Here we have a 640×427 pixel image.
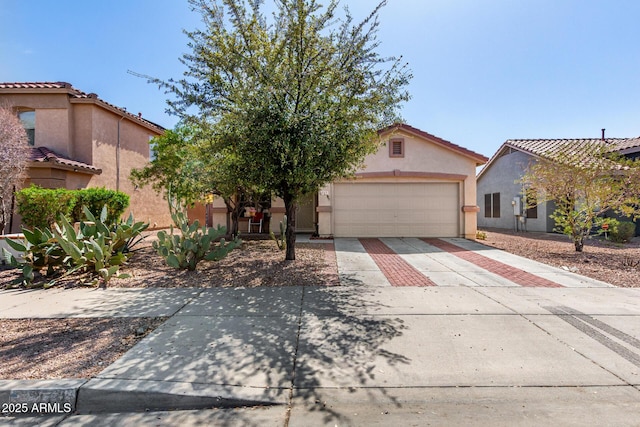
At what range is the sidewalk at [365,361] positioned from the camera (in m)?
2.93

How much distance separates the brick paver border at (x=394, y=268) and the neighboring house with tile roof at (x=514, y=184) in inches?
350

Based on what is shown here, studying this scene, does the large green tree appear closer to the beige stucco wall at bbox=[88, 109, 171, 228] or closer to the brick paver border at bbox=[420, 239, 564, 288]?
the brick paver border at bbox=[420, 239, 564, 288]

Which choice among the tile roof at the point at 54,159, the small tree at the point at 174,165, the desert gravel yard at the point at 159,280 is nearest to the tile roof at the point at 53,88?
the tile roof at the point at 54,159

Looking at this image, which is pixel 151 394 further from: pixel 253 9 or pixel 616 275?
pixel 616 275

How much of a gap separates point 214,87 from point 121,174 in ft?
37.3

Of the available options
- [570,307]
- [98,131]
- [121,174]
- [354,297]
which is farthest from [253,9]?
[121,174]

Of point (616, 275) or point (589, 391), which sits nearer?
point (589, 391)

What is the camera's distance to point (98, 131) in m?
14.3

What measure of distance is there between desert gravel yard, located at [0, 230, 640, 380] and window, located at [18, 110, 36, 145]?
22.9 feet

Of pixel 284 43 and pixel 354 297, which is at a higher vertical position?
pixel 284 43

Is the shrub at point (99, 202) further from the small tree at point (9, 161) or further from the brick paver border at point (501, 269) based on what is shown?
the brick paver border at point (501, 269)

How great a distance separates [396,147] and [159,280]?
1040 cm

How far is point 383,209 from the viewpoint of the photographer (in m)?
14.3

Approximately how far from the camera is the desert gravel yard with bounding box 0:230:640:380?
3676 millimetres
